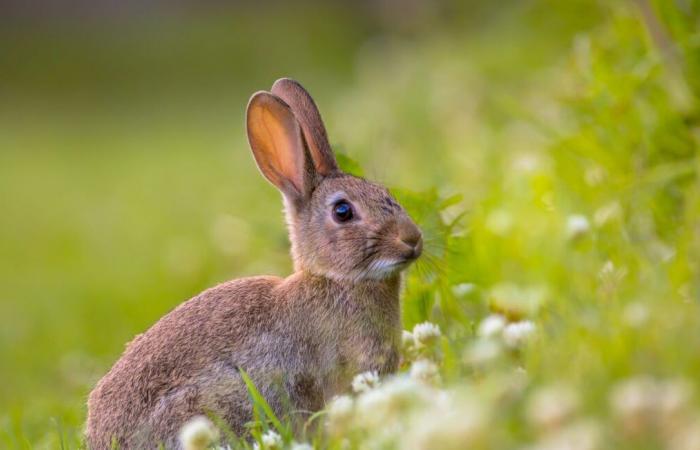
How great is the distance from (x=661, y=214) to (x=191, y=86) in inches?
750

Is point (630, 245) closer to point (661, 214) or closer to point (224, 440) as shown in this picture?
point (661, 214)

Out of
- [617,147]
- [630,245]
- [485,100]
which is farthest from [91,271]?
[630,245]

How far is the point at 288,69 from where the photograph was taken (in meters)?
17.7

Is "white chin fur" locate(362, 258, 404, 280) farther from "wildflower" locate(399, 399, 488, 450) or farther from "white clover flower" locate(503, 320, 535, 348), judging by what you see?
"wildflower" locate(399, 399, 488, 450)

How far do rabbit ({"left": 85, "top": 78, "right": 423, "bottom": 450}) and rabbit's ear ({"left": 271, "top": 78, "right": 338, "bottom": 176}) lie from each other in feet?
0.22

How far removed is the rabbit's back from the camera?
4.01m

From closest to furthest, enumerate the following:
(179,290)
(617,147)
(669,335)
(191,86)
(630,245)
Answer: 1. (669,335)
2. (630,245)
3. (617,147)
4. (179,290)
5. (191,86)

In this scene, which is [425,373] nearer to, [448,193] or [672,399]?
[672,399]

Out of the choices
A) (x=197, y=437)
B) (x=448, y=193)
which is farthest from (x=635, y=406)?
(x=448, y=193)

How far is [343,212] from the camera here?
4516 millimetres

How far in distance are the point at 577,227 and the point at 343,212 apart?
998 millimetres

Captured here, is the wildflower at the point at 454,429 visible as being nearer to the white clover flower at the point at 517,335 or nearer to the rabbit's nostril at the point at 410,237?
the white clover flower at the point at 517,335

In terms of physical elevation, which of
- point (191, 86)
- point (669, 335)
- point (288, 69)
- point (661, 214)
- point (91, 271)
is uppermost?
point (191, 86)

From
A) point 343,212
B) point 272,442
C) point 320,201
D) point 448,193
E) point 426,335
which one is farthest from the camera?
point 448,193
